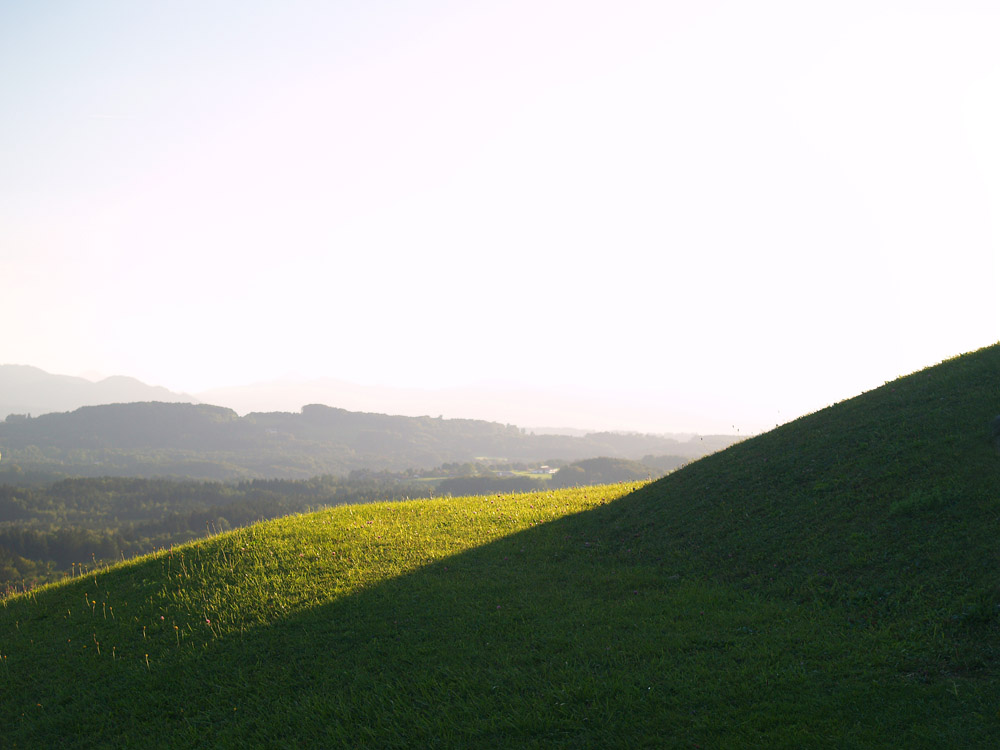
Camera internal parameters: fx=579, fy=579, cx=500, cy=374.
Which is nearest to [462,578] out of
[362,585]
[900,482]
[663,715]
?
[362,585]

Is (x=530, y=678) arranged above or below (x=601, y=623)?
below

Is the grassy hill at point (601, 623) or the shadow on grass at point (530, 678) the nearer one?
the shadow on grass at point (530, 678)

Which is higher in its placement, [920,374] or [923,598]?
[920,374]

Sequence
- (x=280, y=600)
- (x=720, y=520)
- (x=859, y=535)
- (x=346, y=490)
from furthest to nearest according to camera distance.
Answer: (x=346, y=490)
(x=720, y=520)
(x=280, y=600)
(x=859, y=535)

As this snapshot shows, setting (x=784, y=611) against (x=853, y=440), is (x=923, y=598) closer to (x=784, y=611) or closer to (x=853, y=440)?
(x=784, y=611)

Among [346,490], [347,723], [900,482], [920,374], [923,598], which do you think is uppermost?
[920,374]

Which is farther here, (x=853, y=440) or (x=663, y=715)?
(x=853, y=440)

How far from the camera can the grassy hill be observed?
6.49 m

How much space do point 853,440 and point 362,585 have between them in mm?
11344

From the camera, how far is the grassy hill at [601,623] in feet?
21.3

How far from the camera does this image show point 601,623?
8844 mm

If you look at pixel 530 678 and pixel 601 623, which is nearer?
pixel 530 678

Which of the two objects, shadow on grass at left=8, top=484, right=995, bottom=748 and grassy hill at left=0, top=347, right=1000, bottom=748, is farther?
grassy hill at left=0, top=347, right=1000, bottom=748

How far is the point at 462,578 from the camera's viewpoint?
36.7ft
